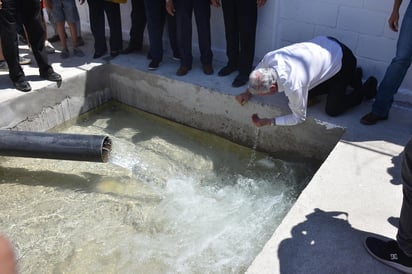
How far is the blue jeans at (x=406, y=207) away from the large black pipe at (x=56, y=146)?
227 cm

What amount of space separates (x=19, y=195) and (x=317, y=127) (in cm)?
266

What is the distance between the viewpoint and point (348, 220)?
256cm

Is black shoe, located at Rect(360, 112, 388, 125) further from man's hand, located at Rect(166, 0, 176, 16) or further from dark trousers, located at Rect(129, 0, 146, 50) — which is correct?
dark trousers, located at Rect(129, 0, 146, 50)

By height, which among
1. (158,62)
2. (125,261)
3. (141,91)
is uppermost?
(158,62)

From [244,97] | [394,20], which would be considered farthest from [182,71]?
[394,20]

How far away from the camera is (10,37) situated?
3.93 metres

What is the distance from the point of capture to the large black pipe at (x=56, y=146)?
11.1 feet

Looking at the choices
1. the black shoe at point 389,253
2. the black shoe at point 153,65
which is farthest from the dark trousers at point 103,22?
the black shoe at point 389,253

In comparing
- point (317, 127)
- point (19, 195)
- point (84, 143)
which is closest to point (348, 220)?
point (317, 127)

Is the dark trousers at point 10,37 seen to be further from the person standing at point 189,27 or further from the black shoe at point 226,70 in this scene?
the black shoe at point 226,70

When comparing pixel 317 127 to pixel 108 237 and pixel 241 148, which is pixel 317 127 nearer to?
pixel 241 148

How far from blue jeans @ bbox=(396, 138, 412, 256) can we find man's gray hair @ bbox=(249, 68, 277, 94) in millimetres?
1283

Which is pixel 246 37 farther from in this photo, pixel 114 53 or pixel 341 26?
pixel 114 53

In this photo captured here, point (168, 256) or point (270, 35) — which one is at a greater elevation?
point (270, 35)
